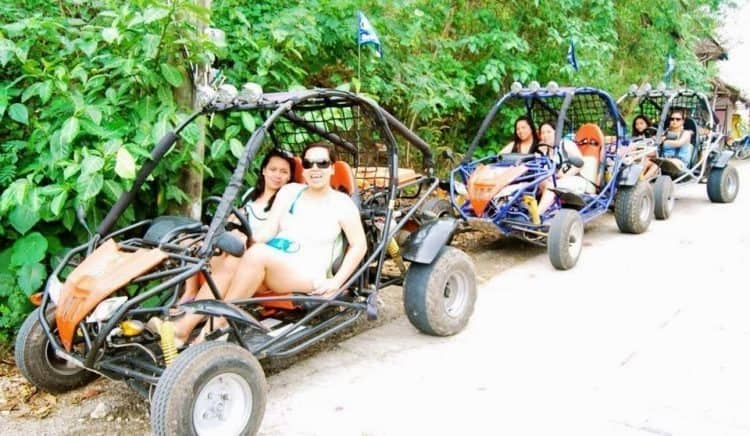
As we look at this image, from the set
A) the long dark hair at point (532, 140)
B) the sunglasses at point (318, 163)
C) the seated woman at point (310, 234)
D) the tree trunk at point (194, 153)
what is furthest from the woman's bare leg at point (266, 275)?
the long dark hair at point (532, 140)

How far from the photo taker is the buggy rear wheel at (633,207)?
7297 millimetres

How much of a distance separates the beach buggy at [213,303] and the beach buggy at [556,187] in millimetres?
1721

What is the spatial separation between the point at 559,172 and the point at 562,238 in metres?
1.08

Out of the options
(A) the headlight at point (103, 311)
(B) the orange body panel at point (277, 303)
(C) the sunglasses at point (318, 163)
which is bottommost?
(B) the orange body panel at point (277, 303)

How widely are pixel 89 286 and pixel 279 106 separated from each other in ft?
4.37

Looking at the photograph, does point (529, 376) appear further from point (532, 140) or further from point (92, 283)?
point (532, 140)

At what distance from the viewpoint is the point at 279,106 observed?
343 cm

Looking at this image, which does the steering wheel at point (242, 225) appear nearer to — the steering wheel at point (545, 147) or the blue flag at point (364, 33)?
the blue flag at point (364, 33)

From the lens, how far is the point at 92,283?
300 centimetres

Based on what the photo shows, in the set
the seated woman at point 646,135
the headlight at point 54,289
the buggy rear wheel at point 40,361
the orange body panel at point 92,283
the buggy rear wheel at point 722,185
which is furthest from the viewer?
the buggy rear wheel at point 722,185

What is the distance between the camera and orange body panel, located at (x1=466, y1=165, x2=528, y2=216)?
6.16 metres

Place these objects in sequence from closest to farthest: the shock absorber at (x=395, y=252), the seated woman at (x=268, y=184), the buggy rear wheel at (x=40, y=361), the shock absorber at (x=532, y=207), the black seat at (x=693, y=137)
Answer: the buggy rear wheel at (x=40, y=361)
the seated woman at (x=268, y=184)
the shock absorber at (x=395, y=252)
the shock absorber at (x=532, y=207)
the black seat at (x=693, y=137)

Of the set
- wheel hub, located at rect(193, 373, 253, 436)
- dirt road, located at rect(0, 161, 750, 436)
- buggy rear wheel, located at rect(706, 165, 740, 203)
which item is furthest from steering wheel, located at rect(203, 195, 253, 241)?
buggy rear wheel, located at rect(706, 165, 740, 203)

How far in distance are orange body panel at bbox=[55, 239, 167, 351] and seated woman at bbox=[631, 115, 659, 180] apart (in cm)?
A: 689
